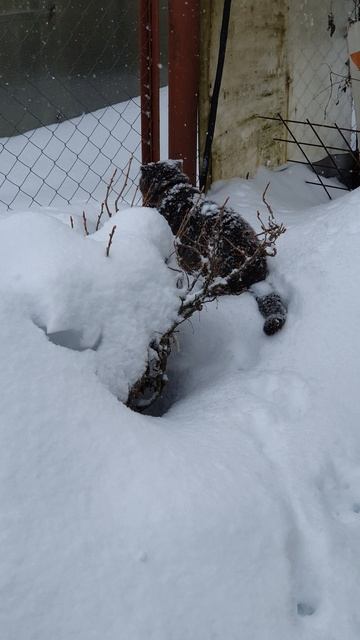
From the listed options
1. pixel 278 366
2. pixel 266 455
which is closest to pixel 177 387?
pixel 278 366

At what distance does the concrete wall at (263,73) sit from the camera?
376 centimetres

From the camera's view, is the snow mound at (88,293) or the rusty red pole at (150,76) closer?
the snow mound at (88,293)

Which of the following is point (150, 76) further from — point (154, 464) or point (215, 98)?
point (154, 464)

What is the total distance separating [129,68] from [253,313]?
4.02 m

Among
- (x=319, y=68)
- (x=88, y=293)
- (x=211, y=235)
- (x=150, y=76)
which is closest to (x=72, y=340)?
(x=88, y=293)

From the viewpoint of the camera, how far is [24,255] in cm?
198

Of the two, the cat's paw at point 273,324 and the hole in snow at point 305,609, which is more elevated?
the cat's paw at point 273,324

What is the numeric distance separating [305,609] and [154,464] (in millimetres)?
473

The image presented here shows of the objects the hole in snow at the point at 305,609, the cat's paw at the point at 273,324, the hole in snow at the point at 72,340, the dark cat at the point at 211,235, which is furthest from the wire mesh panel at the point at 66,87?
the hole in snow at the point at 305,609

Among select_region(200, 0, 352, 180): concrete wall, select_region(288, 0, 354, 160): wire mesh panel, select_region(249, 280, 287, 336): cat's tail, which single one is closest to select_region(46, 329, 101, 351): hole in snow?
select_region(249, 280, 287, 336): cat's tail

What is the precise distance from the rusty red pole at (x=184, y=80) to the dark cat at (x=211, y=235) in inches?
18.8

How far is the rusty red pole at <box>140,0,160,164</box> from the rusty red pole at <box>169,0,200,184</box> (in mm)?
76

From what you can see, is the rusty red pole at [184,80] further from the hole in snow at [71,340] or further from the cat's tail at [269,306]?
the hole in snow at [71,340]

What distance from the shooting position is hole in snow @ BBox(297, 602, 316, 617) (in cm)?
165
